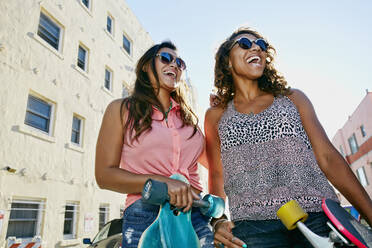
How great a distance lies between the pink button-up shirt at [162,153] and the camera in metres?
1.80

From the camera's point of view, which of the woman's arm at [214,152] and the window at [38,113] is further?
the window at [38,113]

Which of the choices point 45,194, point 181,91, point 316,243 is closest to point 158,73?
point 181,91

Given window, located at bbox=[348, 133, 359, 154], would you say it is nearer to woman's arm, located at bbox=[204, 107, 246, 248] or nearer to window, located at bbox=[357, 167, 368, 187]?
window, located at bbox=[357, 167, 368, 187]

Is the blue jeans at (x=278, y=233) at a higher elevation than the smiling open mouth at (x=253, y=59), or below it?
below

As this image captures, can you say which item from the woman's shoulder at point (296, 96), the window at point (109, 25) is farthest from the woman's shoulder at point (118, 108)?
the window at point (109, 25)

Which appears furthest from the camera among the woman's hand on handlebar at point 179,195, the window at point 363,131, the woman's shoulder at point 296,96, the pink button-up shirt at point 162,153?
the window at point 363,131

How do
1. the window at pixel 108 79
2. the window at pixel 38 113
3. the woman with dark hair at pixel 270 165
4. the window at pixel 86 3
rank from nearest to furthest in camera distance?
the woman with dark hair at pixel 270 165 < the window at pixel 38 113 < the window at pixel 86 3 < the window at pixel 108 79

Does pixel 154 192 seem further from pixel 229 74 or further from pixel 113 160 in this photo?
pixel 229 74

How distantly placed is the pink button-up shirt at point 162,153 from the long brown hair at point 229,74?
636 mm

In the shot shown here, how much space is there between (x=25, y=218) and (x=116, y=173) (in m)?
8.20

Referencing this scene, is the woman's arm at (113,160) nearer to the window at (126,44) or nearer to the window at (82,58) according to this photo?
the window at (82,58)

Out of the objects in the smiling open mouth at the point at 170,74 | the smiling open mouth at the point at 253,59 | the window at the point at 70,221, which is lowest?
the window at the point at 70,221

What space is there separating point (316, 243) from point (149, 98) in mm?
1497

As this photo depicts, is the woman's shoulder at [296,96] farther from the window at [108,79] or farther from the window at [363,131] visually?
the window at [363,131]
